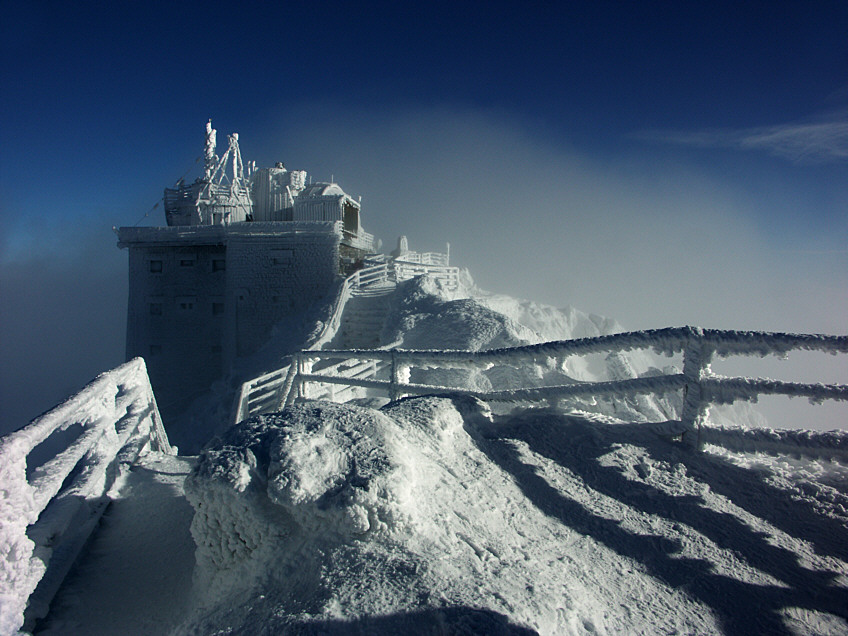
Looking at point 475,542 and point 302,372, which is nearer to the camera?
point 475,542

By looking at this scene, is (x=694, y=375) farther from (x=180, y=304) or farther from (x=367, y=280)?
(x=180, y=304)

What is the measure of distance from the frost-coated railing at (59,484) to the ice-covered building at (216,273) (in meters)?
13.4

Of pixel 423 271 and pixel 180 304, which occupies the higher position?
pixel 423 271

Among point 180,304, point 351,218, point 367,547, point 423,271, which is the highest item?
point 351,218

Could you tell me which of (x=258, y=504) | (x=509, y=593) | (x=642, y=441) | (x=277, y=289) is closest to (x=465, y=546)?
(x=509, y=593)

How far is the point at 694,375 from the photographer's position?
318cm

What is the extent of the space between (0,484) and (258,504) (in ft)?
3.74

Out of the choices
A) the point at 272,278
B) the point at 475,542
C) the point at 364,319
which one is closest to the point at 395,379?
the point at 475,542

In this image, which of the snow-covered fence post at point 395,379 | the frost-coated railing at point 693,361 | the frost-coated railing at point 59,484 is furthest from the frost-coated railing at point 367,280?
the frost-coated railing at point 693,361

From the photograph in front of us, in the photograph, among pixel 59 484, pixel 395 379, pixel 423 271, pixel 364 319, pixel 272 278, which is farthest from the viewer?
pixel 423 271

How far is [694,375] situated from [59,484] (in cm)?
404

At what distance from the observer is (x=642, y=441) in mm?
3406

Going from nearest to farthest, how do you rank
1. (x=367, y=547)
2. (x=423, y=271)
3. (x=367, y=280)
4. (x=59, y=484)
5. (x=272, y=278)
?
1. (x=367, y=547)
2. (x=59, y=484)
3. (x=272, y=278)
4. (x=367, y=280)
5. (x=423, y=271)

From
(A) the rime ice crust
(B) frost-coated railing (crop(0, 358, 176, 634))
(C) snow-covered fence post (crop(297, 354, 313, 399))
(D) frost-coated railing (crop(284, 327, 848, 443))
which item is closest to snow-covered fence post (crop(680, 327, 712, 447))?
(D) frost-coated railing (crop(284, 327, 848, 443))
